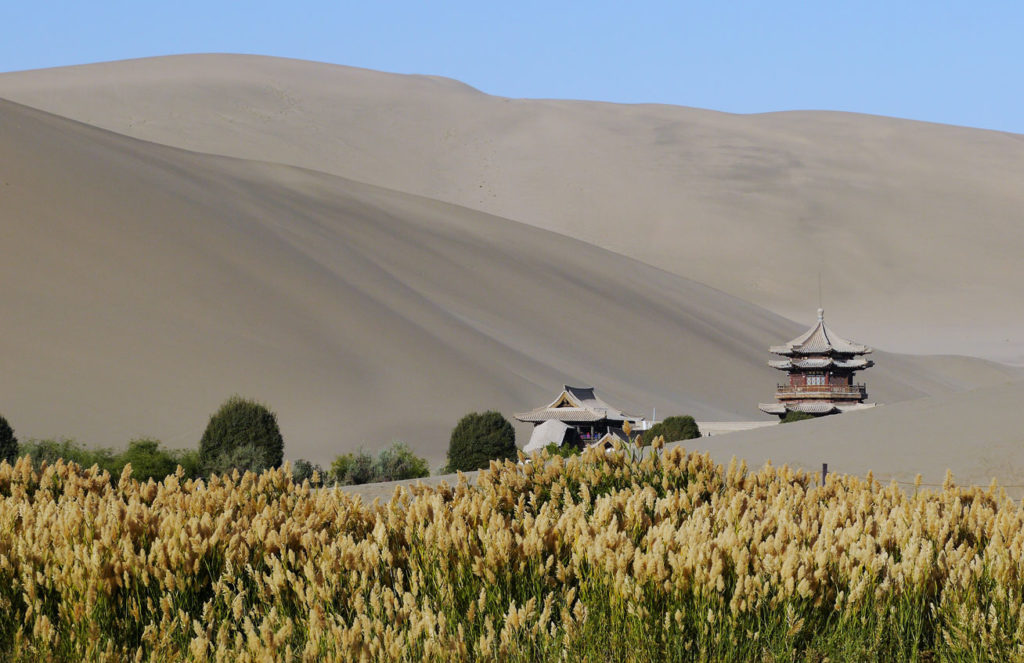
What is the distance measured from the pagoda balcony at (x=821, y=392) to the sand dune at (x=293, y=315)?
35.1 ft

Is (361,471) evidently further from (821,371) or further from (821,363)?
(821,371)

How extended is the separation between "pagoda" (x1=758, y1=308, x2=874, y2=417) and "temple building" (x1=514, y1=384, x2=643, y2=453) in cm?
1304

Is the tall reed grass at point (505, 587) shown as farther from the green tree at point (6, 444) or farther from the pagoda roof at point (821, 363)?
the pagoda roof at point (821, 363)

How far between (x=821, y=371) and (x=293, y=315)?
23333 mm

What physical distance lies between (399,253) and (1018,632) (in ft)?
244

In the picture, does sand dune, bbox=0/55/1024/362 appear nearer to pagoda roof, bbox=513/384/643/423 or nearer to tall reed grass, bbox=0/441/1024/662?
pagoda roof, bbox=513/384/643/423

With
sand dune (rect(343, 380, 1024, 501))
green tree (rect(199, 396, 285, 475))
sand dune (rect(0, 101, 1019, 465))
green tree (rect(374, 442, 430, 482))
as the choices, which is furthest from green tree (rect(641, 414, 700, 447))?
sand dune (rect(343, 380, 1024, 501))

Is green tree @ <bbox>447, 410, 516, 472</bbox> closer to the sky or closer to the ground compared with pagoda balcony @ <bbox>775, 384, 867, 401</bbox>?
closer to the ground

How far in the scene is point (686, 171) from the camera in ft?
478

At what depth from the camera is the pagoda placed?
55250 millimetres

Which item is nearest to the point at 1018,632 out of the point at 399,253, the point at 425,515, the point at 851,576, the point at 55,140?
the point at 851,576

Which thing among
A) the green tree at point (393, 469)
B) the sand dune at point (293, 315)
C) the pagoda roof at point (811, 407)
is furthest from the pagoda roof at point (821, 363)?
the green tree at point (393, 469)

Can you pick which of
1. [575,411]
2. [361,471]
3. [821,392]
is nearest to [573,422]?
[575,411]

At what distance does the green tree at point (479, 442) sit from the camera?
2966 centimetres
